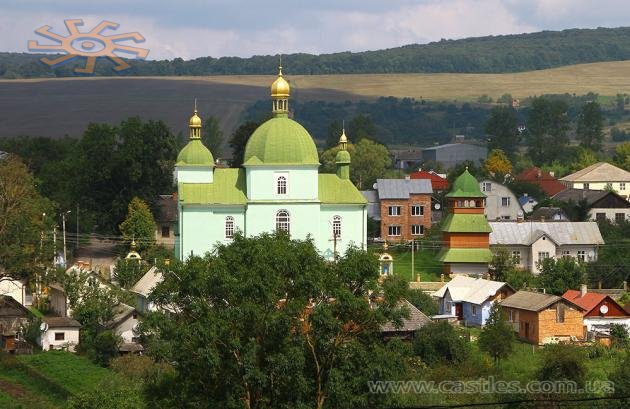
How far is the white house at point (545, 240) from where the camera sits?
209 ft

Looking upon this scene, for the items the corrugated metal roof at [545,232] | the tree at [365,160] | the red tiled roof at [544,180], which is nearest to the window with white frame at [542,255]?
the corrugated metal roof at [545,232]

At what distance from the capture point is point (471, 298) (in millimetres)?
53031

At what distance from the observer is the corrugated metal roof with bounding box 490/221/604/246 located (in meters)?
64.1

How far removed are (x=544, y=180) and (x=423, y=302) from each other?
40.7 m

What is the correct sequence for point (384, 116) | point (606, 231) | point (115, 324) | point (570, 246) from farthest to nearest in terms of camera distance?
point (384, 116), point (606, 231), point (570, 246), point (115, 324)

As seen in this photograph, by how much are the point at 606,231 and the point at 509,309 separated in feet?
62.6

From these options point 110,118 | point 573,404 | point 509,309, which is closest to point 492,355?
point 509,309

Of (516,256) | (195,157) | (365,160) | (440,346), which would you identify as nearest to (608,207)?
(516,256)

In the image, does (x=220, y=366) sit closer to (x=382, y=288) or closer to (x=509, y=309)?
(x=382, y=288)

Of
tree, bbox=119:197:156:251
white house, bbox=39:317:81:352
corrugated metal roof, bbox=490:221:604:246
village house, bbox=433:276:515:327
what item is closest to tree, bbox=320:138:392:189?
tree, bbox=119:197:156:251

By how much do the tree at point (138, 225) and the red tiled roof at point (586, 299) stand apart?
19.5 metres

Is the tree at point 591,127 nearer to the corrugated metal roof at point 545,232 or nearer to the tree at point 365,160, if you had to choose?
the tree at point 365,160

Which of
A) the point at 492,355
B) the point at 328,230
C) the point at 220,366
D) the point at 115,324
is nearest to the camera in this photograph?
the point at 220,366

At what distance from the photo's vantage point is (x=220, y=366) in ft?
103
